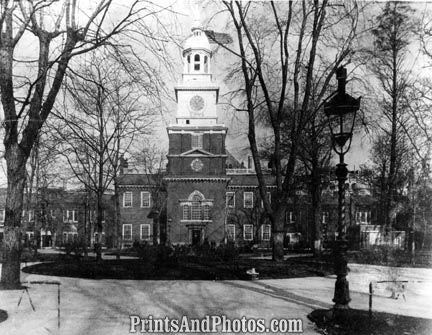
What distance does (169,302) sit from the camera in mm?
9977

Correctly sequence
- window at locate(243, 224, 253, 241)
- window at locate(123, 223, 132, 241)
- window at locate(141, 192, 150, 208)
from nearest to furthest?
window at locate(123, 223, 132, 241) → window at locate(243, 224, 253, 241) → window at locate(141, 192, 150, 208)

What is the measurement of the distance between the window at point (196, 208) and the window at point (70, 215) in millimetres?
25787

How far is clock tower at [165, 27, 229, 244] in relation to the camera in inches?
1849

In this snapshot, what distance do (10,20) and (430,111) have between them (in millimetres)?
13064

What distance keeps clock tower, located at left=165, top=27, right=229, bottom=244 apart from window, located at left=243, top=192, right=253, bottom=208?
8517 mm

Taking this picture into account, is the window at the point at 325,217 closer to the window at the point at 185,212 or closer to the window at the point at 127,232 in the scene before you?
the window at the point at 185,212

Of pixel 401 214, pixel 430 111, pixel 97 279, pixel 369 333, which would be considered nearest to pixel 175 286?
pixel 97 279

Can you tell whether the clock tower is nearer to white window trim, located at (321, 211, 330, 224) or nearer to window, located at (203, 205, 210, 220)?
window, located at (203, 205, 210, 220)

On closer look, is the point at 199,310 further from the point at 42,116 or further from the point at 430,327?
the point at 42,116

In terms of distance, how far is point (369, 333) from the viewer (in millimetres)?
7195

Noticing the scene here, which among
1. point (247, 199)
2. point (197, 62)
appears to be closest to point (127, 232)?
point (247, 199)

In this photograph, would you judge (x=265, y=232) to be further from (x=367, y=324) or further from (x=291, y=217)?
(x=367, y=324)

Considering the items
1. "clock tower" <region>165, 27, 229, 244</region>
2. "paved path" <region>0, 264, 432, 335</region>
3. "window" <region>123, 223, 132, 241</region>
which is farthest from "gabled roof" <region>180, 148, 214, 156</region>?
"paved path" <region>0, 264, 432, 335</region>

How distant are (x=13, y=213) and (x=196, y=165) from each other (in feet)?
117
